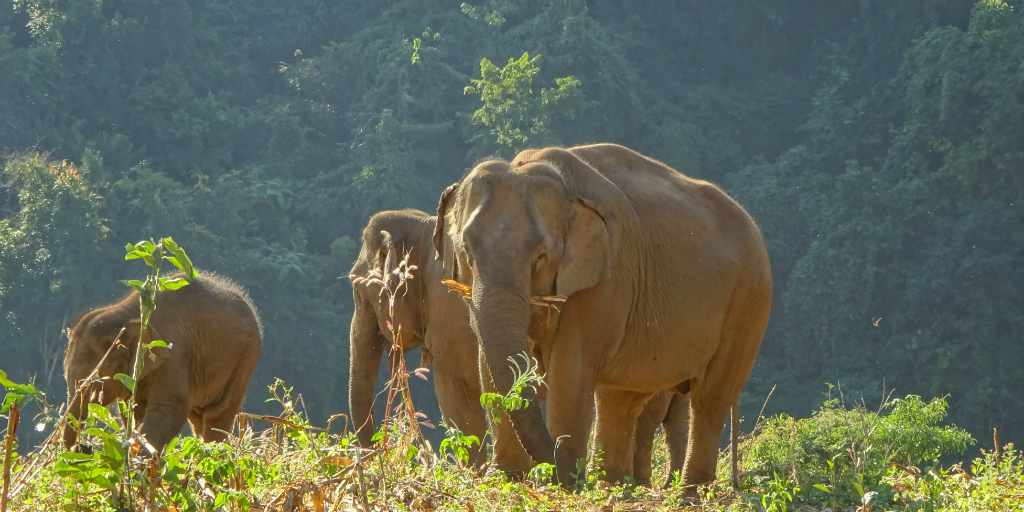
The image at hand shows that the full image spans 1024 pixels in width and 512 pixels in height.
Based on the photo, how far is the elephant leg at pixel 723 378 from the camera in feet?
16.9

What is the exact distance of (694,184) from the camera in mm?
5473

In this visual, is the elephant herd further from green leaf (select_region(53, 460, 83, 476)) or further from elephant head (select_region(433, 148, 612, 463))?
green leaf (select_region(53, 460, 83, 476))

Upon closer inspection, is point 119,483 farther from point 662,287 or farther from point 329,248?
point 329,248

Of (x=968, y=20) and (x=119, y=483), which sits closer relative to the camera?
(x=119, y=483)

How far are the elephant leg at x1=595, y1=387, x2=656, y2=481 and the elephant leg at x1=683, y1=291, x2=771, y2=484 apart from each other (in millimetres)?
291

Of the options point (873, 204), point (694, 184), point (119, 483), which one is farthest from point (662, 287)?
point (873, 204)

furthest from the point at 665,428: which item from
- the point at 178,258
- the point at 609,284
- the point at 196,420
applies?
the point at 178,258

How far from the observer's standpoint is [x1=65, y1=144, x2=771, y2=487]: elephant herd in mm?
4289

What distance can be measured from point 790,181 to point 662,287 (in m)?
18.8

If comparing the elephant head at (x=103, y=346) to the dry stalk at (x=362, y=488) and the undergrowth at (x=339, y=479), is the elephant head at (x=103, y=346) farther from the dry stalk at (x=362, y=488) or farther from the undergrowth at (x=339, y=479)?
the dry stalk at (x=362, y=488)

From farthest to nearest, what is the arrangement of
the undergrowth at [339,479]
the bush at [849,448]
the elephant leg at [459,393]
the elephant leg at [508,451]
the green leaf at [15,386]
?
1. the elephant leg at [459,393]
2. the elephant leg at [508,451]
3. the bush at [849,448]
4. the undergrowth at [339,479]
5. the green leaf at [15,386]

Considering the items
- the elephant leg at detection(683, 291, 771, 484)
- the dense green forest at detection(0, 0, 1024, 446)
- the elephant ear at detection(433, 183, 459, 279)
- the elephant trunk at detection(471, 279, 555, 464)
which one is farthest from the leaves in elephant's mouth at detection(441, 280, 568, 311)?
the dense green forest at detection(0, 0, 1024, 446)

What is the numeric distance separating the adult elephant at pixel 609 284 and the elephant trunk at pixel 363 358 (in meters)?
1.55

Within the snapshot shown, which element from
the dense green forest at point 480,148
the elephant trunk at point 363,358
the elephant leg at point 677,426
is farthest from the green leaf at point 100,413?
the dense green forest at point 480,148
